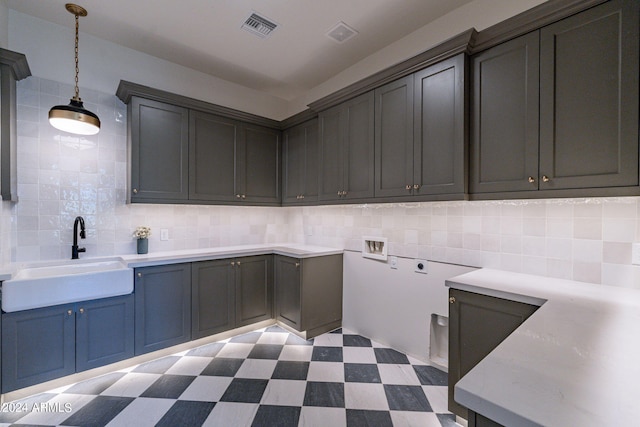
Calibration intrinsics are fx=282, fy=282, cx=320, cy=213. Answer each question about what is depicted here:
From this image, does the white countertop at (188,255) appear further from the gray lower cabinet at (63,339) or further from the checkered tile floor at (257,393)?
the checkered tile floor at (257,393)

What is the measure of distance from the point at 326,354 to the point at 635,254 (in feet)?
7.24

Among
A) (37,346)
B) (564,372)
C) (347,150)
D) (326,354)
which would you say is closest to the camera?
(564,372)

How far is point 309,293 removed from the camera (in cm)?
286

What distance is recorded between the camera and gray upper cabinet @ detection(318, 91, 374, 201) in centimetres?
249

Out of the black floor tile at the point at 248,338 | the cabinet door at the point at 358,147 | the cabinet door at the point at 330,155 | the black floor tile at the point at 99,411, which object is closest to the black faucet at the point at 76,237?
the black floor tile at the point at 99,411

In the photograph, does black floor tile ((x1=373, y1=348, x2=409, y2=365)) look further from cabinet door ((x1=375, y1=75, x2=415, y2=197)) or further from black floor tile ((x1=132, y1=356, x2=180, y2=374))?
black floor tile ((x1=132, y1=356, x2=180, y2=374))

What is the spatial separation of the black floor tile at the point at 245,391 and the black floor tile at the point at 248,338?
2.14 ft

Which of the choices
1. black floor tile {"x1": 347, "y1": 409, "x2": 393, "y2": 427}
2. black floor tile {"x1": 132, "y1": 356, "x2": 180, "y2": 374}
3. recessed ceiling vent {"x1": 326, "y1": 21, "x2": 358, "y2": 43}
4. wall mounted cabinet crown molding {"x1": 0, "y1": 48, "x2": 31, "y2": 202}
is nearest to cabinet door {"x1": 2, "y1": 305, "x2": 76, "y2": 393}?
black floor tile {"x1": 132, "y1": 356, "x2": 180, "y2": 374}

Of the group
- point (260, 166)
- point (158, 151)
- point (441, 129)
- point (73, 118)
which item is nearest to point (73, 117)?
point (73, 118)

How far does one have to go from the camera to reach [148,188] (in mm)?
2547

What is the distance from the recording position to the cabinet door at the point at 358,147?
247 centimetres

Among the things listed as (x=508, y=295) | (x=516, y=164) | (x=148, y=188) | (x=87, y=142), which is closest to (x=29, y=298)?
(x=148, y=188)

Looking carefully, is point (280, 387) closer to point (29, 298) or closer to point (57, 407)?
point (57, 407)

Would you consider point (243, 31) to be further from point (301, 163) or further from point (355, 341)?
point (355, 341)
